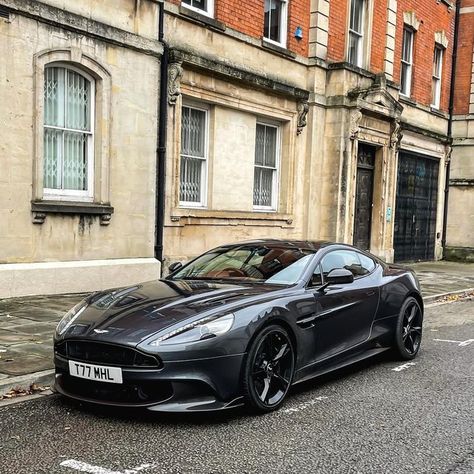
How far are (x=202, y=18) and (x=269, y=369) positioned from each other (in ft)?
30.0

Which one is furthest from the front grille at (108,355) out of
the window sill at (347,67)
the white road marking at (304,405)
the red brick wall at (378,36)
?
the red brick wall at (378,36)

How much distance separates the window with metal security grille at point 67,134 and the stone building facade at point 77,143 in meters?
0.02

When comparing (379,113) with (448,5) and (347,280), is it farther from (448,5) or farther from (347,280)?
(347,280)

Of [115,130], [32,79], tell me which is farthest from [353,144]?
[32,79]

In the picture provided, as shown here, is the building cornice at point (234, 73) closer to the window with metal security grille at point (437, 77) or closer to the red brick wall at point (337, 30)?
the red brick wall at point (337, 30)

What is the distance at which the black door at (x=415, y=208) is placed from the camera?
19750 millimetres

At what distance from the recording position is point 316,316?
5.48 m

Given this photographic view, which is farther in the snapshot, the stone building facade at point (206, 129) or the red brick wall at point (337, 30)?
the red brick wall at point (337, 30)

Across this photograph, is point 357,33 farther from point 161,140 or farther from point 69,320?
point 69,320

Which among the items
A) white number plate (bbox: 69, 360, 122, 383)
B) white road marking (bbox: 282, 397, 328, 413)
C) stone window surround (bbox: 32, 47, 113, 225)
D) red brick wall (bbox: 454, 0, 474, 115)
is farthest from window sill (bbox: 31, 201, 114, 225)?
red brick wall (bbox: 454, 0, 474, 115)

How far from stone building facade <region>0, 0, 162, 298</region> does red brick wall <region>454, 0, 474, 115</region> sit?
1488 centimetres

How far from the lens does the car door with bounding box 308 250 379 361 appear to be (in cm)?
557

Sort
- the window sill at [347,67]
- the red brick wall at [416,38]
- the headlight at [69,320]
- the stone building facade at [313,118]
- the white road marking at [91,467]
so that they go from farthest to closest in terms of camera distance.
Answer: the red brick wall at [416,38] → the window sill at [347,67] → the stone building facade at [313,118] → the headlight at [69,320] → the white road marking at [91,467]

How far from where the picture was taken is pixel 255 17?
44.7 ft
